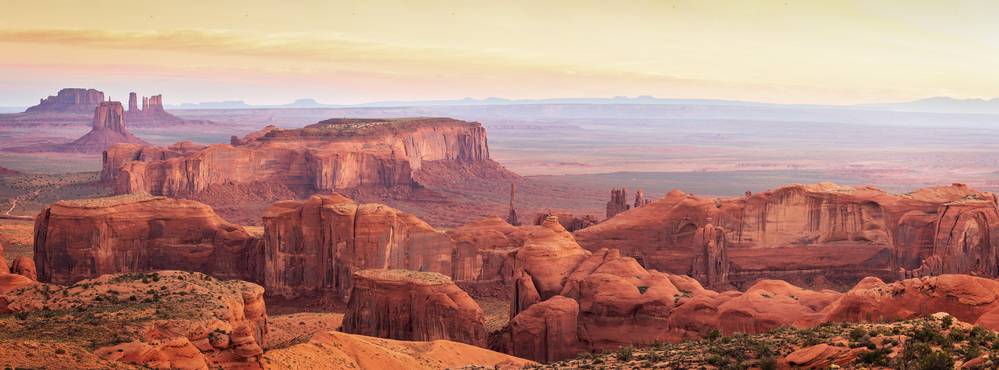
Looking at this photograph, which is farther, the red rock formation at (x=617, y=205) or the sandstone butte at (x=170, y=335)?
the red rock formation at (x=617, y=205)

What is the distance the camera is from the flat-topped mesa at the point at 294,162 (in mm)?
100062

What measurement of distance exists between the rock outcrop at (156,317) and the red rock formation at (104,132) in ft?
513

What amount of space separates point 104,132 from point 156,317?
6673 inches

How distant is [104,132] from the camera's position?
638 feet

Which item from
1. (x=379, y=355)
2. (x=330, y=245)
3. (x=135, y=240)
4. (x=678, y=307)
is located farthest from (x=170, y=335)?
(x=135, y=240)

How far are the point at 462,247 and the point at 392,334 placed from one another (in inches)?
601

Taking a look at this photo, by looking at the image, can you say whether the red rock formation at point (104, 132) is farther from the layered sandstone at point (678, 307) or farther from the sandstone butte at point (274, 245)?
the layered sandstone at point (678, 307)

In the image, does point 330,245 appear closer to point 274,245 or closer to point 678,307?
point 274,245

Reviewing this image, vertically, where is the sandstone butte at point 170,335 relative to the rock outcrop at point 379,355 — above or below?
above

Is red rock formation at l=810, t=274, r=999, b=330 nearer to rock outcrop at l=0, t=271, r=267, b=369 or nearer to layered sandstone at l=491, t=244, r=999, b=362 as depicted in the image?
layered sandstone at l=491, t=244, r=999, b=362

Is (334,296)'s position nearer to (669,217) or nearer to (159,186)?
(669,217)

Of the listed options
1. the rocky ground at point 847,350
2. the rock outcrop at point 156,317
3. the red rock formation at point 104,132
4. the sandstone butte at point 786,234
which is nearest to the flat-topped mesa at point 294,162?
the sandstone butte at point 786,234

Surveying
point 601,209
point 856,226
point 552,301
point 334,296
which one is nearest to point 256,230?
point 334,296

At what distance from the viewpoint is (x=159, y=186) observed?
9925cm
